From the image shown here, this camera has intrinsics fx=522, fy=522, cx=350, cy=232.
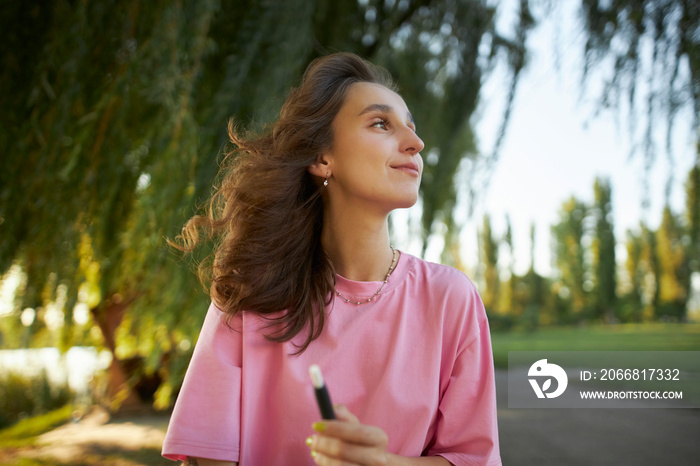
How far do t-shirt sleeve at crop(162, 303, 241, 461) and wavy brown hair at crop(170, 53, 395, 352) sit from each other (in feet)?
0.37

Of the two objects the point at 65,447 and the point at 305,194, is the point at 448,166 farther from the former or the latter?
the point at 65,447

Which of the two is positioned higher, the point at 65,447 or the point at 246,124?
the point at 246,124

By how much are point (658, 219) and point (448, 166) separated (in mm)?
1057

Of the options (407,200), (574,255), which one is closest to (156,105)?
(407,200)

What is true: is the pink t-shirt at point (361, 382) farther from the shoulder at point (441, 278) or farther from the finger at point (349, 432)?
the finger at point (349, 432)

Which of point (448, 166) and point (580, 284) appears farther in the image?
point (580, 284)

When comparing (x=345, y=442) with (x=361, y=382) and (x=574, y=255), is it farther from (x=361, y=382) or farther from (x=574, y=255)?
(x=574, y=255)

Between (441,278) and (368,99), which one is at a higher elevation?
(368,99)

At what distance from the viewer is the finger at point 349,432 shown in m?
0.85

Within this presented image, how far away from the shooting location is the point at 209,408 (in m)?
1.25

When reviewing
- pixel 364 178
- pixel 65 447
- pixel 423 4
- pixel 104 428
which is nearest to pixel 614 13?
pixel 423 4

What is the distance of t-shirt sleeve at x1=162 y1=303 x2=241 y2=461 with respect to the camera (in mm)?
1224

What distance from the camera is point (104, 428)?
5.61 meters

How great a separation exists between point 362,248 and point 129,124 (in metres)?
1.19
